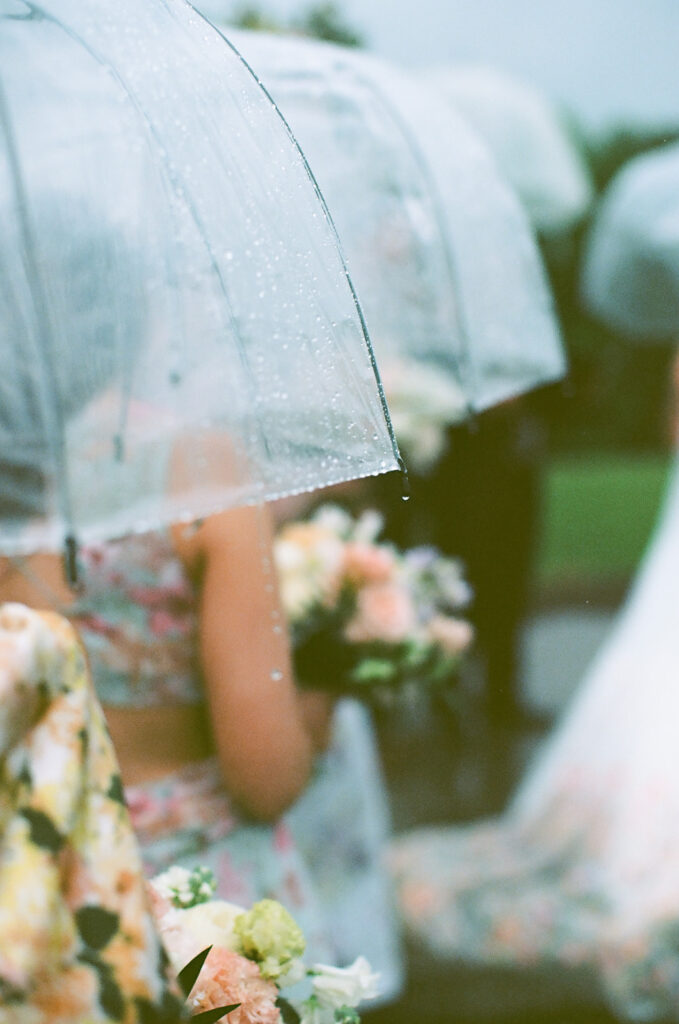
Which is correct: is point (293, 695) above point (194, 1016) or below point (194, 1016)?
below

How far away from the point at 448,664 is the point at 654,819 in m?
1.28

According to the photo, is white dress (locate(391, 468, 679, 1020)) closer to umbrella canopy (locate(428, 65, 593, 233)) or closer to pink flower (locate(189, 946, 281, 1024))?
umbrella canopy (locate(428, 65, 593, 233))

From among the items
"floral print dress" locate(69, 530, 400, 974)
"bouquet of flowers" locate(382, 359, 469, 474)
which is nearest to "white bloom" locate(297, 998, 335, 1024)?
"floral print dress" locate(69, 530, 400, 974)

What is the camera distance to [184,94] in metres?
1.27

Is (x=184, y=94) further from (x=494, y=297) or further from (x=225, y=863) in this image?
(x=225, y=863)

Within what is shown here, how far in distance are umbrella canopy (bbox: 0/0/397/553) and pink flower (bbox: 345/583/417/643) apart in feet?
3.28

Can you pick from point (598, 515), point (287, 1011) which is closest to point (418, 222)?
point (287, 1011)

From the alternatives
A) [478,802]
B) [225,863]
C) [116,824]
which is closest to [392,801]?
Result: [478,802]

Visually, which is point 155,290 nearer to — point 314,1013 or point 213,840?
point 314,1013

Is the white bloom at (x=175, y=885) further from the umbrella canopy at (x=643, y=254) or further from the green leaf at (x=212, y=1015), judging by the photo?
the umbrella canopy at (x=643, y=254)

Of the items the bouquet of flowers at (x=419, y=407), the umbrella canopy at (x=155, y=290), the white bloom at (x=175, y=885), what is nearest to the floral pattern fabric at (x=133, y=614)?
the umbrella canopy at (x=155, y=290)

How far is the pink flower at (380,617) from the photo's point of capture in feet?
7.54

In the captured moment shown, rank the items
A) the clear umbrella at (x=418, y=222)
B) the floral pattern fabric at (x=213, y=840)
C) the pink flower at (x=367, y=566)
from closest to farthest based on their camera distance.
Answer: the floral pattern fabric at (x=213, y=840)
the clear umbrella at (x=418, y=222)
the pink flower at (x=367, y=566)

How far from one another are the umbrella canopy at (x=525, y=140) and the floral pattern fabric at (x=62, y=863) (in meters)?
3.18
